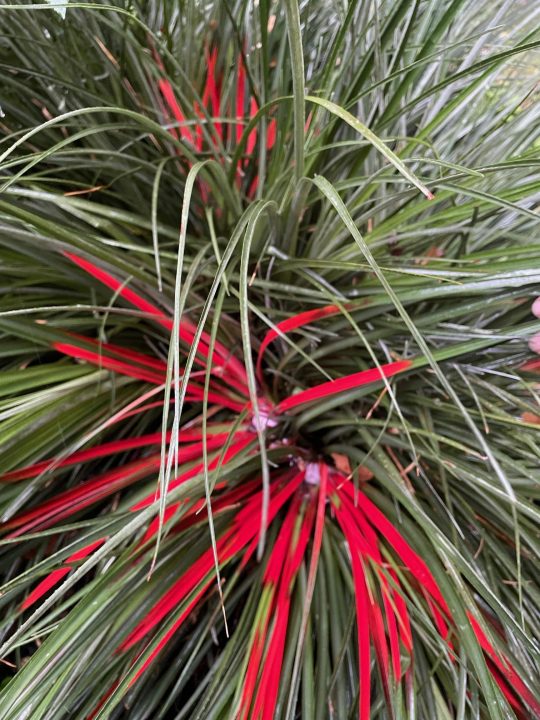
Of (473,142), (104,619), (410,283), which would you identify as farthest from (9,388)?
(473,142)

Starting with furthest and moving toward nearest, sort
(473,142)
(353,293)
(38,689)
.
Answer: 1. (473,142)
2. (353,293)
3. (38,689)

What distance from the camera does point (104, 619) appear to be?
407mm

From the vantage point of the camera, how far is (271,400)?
549 millimetres

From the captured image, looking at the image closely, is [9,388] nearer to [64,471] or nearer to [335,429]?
[64,471]

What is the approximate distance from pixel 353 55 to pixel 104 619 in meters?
0.50

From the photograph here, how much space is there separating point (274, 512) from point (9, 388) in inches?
9.4

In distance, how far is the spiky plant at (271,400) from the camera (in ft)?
1.30

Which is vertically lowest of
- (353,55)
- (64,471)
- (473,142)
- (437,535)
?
(437,535)

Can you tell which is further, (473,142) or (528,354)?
(473,142)

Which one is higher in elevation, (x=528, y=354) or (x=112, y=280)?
(x=112, y=280)

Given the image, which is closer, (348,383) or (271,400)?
(348,383)

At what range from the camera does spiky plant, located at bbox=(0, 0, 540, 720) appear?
40 centimetres

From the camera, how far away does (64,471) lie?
1.55 feet

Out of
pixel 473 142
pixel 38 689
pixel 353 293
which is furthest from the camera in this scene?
pixel 473 142
